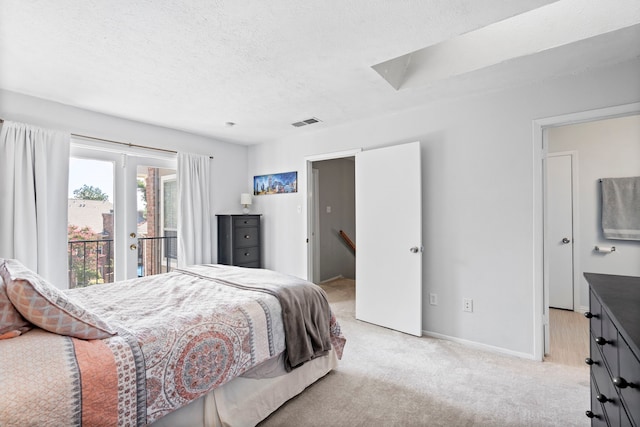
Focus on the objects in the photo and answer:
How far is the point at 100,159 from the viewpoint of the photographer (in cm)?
319

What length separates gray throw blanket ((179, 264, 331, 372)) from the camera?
190cm

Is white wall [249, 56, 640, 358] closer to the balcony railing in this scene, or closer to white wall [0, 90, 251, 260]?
white wall [0, 90, 251, 260]

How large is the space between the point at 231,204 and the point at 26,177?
225 centimetres

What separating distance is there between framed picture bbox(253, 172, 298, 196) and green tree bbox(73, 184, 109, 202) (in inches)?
76.3

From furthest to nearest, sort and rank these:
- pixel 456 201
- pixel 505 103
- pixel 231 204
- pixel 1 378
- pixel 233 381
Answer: pixel 231 204 → pixel 456 201 → pixel 505 103 → pixel 233 381 → pixel 1 378

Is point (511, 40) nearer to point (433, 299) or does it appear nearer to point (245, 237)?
point (433, 299)

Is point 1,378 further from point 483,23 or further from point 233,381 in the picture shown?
point 483,23

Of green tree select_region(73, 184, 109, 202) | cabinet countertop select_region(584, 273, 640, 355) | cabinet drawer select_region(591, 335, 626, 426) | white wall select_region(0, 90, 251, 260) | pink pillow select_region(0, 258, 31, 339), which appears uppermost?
white wall select_region(0, 90, 251, 260)

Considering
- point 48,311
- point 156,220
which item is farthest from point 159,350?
point 156,220

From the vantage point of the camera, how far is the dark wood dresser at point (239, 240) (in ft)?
13.1

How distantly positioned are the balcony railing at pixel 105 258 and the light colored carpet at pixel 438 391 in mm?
2602

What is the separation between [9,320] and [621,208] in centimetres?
513

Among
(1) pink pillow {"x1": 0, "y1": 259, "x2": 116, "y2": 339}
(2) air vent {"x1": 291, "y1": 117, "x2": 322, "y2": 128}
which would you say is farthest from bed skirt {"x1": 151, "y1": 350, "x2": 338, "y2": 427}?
(2) air vent {"x1": 291, "y1": 117, "x2": 322, "y2": 128}

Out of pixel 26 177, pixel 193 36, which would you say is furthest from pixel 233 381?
pixel 26 177
